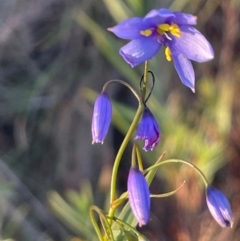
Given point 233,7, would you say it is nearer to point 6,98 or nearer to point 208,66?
point 208,66

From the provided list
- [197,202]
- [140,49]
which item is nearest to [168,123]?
[197,202]

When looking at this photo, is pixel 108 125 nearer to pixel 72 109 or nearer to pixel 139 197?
pixel 139 197

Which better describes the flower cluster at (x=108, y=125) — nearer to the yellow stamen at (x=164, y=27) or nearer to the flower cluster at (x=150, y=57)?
the flower cluster at (x=150, y=57)

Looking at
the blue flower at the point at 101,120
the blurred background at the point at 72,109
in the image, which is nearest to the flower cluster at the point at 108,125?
the blue flower at the point at 101,120

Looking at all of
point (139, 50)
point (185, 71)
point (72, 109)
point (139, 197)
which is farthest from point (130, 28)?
point (72, 109)

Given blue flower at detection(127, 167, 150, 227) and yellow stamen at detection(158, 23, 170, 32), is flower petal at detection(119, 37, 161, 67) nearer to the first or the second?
yellow stamen at detection(158, 23, 170, 32)

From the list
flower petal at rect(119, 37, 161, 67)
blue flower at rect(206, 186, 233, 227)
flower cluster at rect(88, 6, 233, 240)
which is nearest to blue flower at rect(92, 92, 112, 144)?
flower cluster at rect(88, 6, 233, 240)
